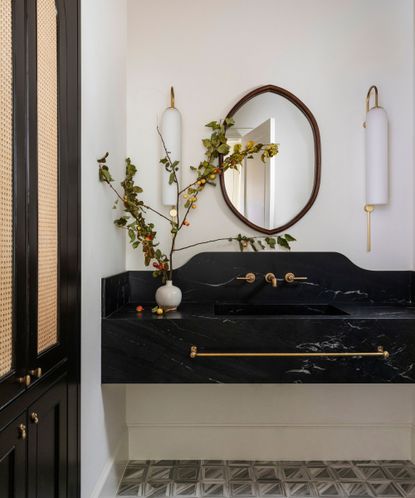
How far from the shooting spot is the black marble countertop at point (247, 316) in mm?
1856

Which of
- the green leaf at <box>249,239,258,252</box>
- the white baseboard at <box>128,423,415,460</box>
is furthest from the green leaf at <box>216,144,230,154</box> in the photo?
the white baseboard at <box>128,423,415,460</box>

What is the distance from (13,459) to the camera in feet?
3.40

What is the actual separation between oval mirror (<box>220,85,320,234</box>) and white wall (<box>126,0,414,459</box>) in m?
0.07

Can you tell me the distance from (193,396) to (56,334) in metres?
1.21

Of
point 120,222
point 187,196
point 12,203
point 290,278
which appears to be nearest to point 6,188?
point 12,203

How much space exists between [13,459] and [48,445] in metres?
0.25

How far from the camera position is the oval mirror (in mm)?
2361

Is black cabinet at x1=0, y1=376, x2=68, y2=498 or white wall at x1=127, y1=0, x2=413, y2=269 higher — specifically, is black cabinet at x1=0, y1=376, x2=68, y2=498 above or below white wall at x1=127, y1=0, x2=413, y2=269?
below

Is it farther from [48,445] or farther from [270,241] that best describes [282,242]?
[48,445]

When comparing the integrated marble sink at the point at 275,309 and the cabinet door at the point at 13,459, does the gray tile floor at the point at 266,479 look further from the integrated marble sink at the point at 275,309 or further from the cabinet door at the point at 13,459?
the cabinet door at the point at 13,459

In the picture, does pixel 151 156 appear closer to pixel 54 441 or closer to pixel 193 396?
pixel 193 396

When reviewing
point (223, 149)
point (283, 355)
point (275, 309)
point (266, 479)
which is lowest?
point (266, 479)

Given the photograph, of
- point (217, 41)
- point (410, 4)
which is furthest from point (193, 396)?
point (410, 4)

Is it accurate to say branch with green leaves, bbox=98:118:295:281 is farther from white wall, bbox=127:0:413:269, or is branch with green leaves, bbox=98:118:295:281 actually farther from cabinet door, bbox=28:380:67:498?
cabinet door, bbox=28:380:67:498
